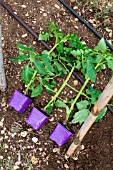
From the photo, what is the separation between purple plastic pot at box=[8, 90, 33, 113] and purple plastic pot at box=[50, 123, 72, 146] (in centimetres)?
22

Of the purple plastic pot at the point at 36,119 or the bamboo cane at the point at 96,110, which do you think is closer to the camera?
the bamboo cane at the point at 96,110

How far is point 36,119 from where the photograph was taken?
1.88 metres

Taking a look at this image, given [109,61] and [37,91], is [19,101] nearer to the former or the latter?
[37,91]

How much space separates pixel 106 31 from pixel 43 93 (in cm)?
68

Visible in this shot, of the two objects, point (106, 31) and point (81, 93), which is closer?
point (81, 93)

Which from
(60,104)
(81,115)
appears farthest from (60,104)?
(81,115)

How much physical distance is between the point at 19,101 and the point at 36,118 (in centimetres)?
14

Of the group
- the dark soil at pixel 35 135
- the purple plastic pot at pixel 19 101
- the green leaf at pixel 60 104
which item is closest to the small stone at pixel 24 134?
the dark soil at pixel 35 135

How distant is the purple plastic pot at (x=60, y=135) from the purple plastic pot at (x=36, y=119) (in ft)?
0.27

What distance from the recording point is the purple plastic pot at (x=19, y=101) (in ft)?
6.25

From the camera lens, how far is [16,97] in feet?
6.29

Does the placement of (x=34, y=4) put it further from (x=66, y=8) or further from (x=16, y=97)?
(x=16, y=97)


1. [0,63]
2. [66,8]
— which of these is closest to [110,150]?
[0,63]

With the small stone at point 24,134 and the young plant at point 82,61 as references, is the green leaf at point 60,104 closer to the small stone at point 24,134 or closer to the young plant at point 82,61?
the young plant at point 82,61
